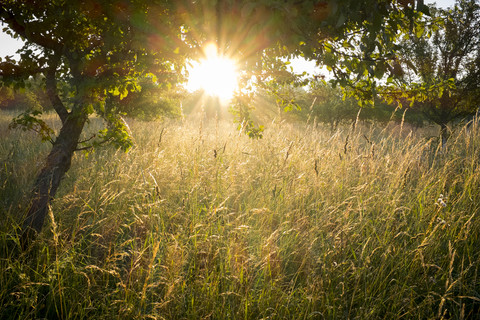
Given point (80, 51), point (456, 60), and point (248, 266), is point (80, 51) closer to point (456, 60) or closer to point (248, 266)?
point (248, 266)

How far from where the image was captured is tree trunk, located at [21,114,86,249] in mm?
2369

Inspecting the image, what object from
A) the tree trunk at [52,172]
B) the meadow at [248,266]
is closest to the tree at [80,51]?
the tree trunk at [52,172]

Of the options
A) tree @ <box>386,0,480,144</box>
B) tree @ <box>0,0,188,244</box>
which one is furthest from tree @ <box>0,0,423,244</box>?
tree @ <box>386,0,480,144</box>

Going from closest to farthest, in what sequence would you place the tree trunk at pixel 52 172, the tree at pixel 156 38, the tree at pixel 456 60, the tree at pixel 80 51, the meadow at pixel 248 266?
the tree at pixel 156 38 → the meadow at pixel 248 266 → the tree at pixel 80 51 → the tree trunk at pixel 52 172 → the tree at pixel 456 60

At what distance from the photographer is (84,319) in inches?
67.6

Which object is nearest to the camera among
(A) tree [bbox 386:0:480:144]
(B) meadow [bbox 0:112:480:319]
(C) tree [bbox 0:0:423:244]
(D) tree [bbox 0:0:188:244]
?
(C) tree [bbox 0:0:423:244]

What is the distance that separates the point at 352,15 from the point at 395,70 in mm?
815

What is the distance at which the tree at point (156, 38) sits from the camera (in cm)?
132

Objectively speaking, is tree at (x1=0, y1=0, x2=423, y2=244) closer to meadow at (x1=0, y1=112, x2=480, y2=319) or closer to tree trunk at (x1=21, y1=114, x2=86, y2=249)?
tree trunk at (x1=21, y1=114, x2=86, y2=249)

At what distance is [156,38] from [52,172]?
62.4 inches

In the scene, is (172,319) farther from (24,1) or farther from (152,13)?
(24,1)

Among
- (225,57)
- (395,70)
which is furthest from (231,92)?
(395,70)

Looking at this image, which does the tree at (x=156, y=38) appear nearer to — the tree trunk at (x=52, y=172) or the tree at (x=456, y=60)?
the tree trunk at (x=52, y=172)

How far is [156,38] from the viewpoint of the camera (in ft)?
7.07
